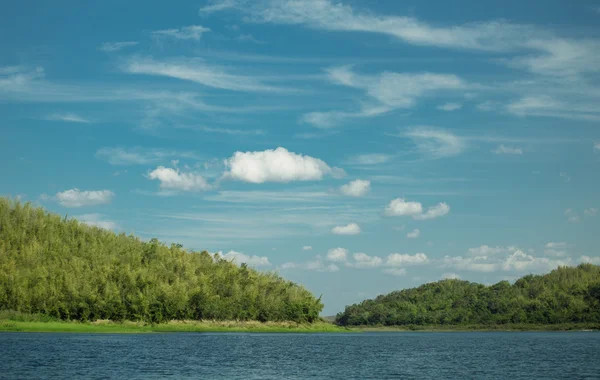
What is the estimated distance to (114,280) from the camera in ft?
504

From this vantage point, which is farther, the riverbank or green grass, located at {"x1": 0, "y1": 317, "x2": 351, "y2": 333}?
green grass, located at {"x1": 0, "y1": 317, "x2": 351, "y2": 333}

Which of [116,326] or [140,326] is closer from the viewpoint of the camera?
[116,326]

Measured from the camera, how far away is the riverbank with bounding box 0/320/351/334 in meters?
127

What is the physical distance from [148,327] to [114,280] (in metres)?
14.3

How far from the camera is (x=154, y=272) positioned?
6752 inches

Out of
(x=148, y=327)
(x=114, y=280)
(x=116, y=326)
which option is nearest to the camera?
(x=116, y=326)

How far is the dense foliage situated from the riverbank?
1.73 meters

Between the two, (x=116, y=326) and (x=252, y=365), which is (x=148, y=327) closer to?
(x=116, y=326)

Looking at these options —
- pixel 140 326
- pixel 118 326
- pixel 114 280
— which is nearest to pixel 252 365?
pixel 118 326

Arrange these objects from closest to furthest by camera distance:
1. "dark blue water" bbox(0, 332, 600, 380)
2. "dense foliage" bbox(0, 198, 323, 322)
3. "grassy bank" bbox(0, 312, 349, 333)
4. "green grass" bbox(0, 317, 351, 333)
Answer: "dark blue water" bbox(0, 332, 600, 380)
"green grass" bbox(0, 317, 351, 333)
"grassy bank" bbox(0, 312, 349, 333)
"dense foliage" bbox(0, 198, 323, 322)

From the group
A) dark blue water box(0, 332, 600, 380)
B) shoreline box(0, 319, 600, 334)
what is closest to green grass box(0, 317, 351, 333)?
shoreline box(0, 319, 600, 334)

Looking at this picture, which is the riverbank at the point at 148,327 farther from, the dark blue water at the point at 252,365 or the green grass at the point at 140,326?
the dark blue water at the point at 252,365

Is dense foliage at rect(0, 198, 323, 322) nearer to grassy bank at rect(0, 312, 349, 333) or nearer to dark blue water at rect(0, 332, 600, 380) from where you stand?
grassy bank at rect(0, 312, 349, 333)

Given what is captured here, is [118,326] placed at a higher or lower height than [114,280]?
lower
